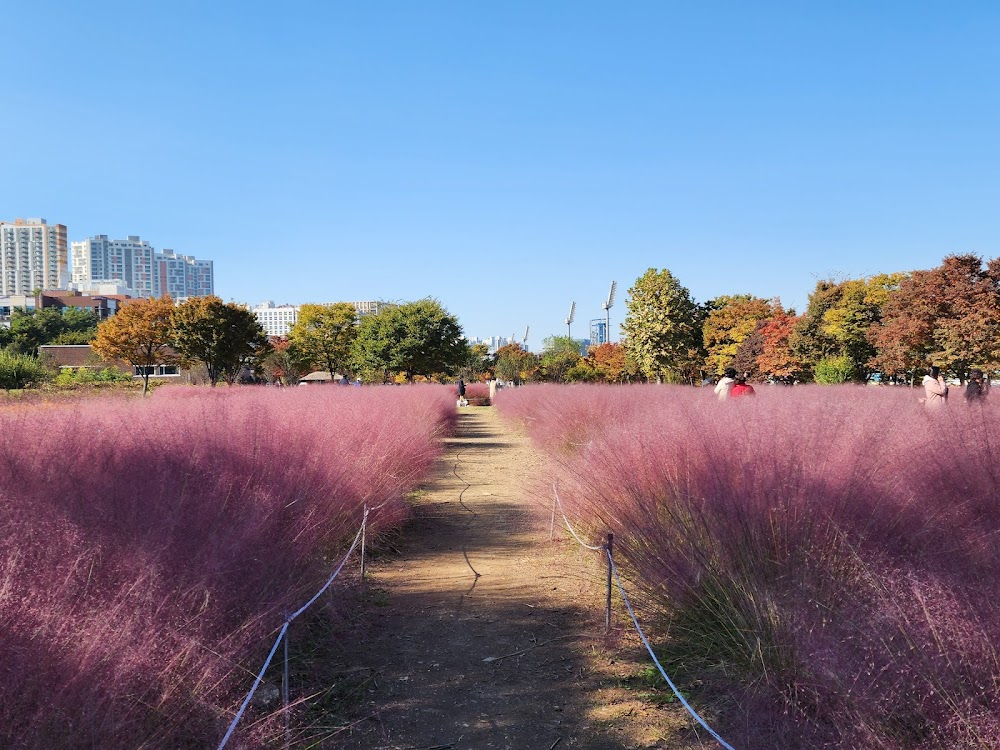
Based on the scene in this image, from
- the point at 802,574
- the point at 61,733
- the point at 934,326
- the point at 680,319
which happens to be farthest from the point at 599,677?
the point at 680,319

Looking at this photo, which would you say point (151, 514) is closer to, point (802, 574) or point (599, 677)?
point (599, 677)

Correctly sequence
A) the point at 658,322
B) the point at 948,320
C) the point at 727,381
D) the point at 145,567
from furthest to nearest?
the point at 658,322 → the point at 948,320 → the point at 727,381 → the point at 145,567

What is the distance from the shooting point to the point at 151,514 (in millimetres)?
2947

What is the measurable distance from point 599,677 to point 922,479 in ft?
6.66

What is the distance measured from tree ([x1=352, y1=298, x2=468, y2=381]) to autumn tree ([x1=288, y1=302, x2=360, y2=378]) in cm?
511

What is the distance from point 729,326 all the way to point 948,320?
22739 millimetres

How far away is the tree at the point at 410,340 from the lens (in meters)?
34.8

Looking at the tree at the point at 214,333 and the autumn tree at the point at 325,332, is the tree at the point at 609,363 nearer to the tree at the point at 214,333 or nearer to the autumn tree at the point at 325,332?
the autumn tree at the point at 325,332

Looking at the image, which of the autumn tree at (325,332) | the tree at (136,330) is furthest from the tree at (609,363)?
the tree at (136,330)

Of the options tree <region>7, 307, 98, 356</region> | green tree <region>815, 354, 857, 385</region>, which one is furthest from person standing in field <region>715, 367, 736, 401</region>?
tree <region>7, 307, 98, 356</region>

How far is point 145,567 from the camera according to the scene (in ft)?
8.14

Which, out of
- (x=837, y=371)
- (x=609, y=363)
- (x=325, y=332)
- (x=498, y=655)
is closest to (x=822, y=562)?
(x=498, y=655)

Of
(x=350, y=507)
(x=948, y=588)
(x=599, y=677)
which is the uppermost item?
(x=948, y=588)

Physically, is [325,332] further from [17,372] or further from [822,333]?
[822,333]
